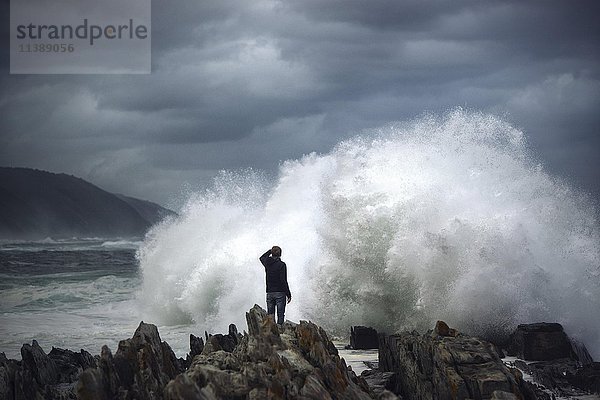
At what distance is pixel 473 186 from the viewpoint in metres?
18.5

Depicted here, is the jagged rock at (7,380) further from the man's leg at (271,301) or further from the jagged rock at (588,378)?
the jagged rock at (588,378)

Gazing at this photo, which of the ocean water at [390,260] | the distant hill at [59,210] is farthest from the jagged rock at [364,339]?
the distant hill at [59,210]

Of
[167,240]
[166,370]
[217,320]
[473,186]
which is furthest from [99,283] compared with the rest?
[166,370]

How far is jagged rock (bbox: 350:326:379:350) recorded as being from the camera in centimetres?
1376

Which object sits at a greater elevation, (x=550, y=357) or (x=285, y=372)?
(x=285, y=372)

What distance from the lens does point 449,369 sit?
26.7 ft

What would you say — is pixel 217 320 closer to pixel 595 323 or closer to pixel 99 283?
pixel 595 323

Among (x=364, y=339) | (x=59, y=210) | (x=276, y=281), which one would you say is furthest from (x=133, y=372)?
→ (x=59, y=210)

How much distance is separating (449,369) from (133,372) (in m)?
3.15

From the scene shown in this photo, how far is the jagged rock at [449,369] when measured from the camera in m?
7.80

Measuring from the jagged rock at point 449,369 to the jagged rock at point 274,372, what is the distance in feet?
2.43

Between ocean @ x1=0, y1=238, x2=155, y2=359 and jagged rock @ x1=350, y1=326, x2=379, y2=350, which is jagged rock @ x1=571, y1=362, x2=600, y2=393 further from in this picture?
ocean @ x1=0, y1=238, x2=155, y2=359

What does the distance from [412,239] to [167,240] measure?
13127mm

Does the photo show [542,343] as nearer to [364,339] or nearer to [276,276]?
[364,339]
